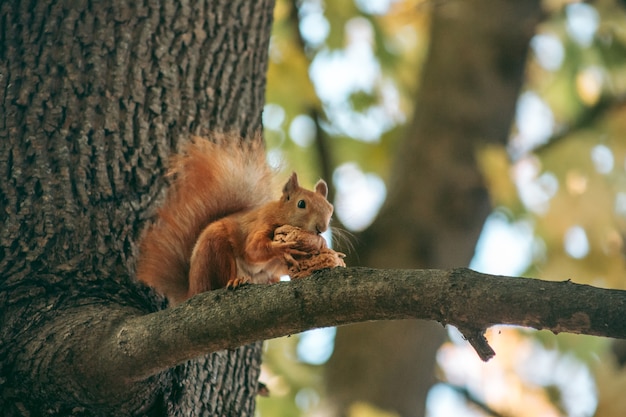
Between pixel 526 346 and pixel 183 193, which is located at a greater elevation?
pixel 526 346

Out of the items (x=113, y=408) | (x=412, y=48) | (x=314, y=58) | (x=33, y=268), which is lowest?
(x=113, y=408)

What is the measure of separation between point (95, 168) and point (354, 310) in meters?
1.11

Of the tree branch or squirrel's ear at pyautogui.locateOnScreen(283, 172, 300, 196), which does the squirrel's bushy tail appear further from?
the tree branch

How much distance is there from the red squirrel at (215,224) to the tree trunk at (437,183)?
1.44 metres

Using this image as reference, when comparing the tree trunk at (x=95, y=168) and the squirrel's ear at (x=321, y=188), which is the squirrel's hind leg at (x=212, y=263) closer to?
the tree trunk at (x=95, y=168)

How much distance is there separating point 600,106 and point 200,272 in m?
2.79

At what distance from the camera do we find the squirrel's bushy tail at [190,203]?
2.28 meters

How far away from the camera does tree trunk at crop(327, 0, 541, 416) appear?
3707mm

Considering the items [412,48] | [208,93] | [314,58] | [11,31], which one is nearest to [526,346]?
[412,48]

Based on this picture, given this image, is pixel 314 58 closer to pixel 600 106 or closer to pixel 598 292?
pixel 600 106

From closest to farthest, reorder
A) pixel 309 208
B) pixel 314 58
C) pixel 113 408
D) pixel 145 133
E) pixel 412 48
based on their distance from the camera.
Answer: pixel 113 408 < pixel 309 208 < pixel 145 133 < pixel 314 58 < pixel 412 48

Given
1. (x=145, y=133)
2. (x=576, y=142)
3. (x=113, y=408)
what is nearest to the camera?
(x=113, y=408)

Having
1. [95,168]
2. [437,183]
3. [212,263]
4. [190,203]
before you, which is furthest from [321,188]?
[437,183]

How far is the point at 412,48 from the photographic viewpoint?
6035 mm
